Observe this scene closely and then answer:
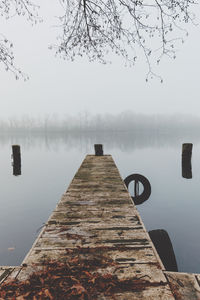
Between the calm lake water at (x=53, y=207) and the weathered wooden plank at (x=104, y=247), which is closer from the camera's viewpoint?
the weathered wooden plank at (x=104, y=247)

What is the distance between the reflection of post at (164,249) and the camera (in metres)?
3.64

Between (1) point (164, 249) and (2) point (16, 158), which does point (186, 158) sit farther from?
(2) point (16, 158)

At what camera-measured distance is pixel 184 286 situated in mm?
1670

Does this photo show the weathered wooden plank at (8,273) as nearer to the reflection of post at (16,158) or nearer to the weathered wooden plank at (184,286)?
the weathered wooden plank at (184,286)

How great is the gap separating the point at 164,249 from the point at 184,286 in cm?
229

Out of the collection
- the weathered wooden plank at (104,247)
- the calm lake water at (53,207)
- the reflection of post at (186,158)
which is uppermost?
the weathered wooden plank at (104,247)

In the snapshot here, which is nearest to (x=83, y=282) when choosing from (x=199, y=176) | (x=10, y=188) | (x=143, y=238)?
(x=143, y=238)

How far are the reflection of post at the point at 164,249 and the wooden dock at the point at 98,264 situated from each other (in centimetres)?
98

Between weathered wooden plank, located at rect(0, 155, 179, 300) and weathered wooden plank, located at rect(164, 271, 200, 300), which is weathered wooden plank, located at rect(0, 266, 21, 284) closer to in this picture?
weathered wooden plank, located at rect(0, 155, 179, 300)

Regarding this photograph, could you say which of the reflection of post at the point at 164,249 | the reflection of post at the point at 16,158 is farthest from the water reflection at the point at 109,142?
the reflection of post at the point at 164,249

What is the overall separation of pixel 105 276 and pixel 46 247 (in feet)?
2.85

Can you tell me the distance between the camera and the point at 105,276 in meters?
1.75

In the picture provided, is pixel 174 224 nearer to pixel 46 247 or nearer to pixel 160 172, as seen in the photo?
pixel 46 247

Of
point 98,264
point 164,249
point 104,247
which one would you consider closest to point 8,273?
point 98,264
